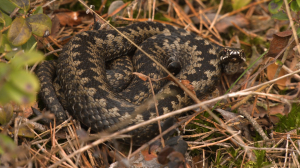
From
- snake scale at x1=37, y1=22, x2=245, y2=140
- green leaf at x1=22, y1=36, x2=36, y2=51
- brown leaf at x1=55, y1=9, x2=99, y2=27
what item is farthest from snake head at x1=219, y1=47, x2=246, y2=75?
green leaf at x1=22, y1=36, x2=36, y2=51

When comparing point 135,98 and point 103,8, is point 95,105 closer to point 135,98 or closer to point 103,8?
point 135,98

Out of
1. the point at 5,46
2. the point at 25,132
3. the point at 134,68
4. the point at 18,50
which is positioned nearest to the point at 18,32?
the point at 18,50

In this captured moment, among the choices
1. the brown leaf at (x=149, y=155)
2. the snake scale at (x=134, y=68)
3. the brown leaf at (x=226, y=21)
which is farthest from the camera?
the brown leaf at (x=226, y=21)

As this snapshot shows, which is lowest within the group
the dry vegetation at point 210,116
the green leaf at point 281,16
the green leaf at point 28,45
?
the dry vegetation at point 210,116

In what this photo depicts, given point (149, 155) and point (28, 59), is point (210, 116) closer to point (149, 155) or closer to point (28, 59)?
point (149, 155)

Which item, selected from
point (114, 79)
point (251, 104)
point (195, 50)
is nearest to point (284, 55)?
point (251, 104)

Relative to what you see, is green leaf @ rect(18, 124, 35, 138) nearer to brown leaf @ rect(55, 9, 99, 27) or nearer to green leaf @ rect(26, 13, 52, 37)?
green leaf @ rect(26, 13, 52, 37)

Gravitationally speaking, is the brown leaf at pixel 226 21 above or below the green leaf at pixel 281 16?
below

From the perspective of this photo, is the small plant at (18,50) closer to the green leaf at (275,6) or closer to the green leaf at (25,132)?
the green leaf at (25,132)

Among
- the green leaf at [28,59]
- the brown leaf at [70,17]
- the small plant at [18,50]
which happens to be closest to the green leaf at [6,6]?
the small plant at [18,50]
